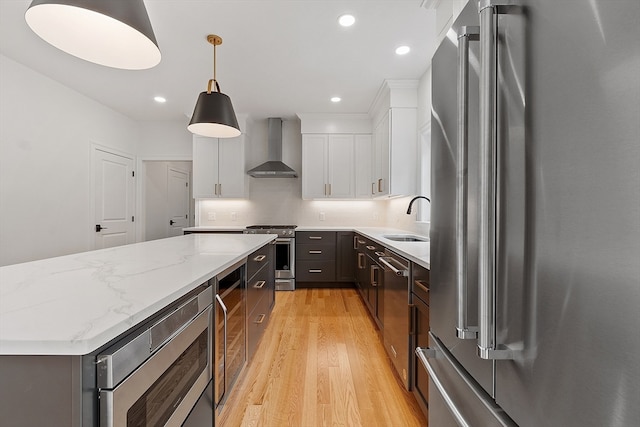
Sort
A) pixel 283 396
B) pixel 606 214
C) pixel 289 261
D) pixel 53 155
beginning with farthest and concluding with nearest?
pixel 289 261, pixel 53 155, pixel 283 396, pixel 606 214

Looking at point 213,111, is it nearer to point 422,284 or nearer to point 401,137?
point 422,284

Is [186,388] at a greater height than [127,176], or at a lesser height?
lesser

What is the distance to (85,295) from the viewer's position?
84 centimetres

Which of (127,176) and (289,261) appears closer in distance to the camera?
(289,261)

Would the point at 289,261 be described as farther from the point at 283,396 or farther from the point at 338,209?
the point at 283,396

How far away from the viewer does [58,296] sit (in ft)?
2.70

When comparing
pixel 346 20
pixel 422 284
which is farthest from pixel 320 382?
pixel 346 20

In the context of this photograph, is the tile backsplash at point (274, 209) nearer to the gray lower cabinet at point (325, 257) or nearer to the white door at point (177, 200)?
the gray lower cabinet at point (325, 257)

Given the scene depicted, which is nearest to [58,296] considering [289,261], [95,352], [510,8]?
[95,352]

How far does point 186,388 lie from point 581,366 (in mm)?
1134

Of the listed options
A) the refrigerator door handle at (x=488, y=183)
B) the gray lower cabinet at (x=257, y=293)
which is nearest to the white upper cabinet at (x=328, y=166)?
the gray lower cabinet at (x=257, y=293)

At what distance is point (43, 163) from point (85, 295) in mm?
3769

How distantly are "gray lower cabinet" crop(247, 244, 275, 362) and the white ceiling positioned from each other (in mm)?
1903

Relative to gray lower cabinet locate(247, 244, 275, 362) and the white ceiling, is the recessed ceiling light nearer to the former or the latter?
the white ceiling
